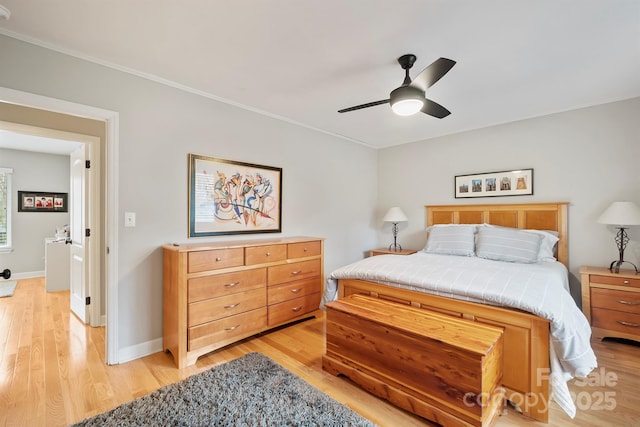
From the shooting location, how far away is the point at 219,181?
9.71ft

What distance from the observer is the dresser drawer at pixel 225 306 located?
2.39m

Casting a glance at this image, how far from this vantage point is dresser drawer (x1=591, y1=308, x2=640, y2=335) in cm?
267

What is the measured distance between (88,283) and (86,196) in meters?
0.98

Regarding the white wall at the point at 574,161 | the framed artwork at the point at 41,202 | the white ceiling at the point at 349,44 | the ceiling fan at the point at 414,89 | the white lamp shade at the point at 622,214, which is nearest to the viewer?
the white ceiling at the point at 349,44

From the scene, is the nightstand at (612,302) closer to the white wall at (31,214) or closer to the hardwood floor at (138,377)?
the hardwood floor at (138,377)

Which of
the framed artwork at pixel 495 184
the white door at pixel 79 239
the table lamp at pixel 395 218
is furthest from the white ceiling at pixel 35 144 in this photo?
the framed artwork at pixel 495 184

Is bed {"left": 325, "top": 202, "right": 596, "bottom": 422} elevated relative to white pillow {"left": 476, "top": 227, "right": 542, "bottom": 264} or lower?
lower

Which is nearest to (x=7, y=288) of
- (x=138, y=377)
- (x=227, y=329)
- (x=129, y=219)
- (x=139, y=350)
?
(x=139, y=350)

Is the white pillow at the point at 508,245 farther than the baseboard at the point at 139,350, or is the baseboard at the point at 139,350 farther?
the white pillow at the point at 508,245

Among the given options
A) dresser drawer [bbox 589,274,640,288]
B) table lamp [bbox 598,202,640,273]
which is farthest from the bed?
table lamp [bbox 598,202,640,273]

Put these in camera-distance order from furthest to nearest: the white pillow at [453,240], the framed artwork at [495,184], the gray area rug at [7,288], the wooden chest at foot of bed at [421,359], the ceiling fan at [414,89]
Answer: the gray area rug at [7,288]
the framed artwork at [495,184]
the white pillow at [453,240]
the ceiling fan at [414,89]
the wooden chest at foot of bed at [421,359]

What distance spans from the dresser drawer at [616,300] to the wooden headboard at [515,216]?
51cm

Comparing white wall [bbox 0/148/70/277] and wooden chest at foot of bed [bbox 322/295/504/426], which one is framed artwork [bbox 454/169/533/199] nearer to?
wooden chest at foot of bed [bbox 322/295/504/426]

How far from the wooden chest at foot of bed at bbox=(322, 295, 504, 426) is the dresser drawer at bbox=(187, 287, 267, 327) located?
2.87 ft
